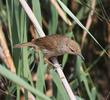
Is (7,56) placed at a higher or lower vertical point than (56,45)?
higher

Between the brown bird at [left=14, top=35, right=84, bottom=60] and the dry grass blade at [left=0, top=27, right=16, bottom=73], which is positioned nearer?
the dry grass blade at [left=0, top=27, right=16, bottom=73]

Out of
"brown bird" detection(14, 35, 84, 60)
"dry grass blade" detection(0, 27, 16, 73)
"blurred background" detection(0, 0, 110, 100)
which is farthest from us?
"brown bird" detection(14, 35, 84, 60)

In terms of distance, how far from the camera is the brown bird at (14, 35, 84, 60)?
7.73 ft

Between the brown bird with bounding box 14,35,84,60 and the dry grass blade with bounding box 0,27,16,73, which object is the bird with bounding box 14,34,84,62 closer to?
the brown bird with bounding box 14,35,84,60

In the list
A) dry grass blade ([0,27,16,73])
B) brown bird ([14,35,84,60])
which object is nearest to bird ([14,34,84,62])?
brown bird ([14,35,84,60])

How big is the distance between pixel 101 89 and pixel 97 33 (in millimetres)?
855

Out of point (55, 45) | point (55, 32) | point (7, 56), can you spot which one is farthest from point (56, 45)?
point (7, 56)

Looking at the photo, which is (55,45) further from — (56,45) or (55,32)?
(55,32)

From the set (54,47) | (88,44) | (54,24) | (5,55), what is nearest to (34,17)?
(54,24)

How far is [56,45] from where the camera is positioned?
2.60 meters

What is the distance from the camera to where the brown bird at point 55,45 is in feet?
7.73

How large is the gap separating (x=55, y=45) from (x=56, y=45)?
0.01 m

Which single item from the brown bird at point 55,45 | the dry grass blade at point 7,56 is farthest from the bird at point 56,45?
the dry grass blade at point 7,56

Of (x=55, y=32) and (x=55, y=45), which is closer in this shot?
(x=55, y=32)
